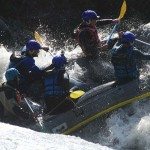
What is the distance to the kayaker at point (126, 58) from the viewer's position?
8555 mm

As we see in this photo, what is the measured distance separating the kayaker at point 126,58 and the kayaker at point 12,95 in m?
1.96

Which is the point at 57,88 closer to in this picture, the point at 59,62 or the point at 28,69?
the point at 59,62

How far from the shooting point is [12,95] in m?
8.34

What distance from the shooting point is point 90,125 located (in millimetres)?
8680

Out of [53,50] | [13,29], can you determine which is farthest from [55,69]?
[13,29]

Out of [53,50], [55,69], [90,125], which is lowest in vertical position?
[53,50]

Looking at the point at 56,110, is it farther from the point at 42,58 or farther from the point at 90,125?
the point at 42,58

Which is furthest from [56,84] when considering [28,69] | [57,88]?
[28,69]

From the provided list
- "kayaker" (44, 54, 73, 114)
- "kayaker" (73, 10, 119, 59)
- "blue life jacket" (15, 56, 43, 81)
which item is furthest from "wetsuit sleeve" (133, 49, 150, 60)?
"blue life jacket" (15, 56, 43, 81)

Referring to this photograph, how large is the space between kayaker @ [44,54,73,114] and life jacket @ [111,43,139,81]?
1.04 metres

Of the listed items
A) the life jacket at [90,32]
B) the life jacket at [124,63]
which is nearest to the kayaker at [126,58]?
the life jacket at [124,63]

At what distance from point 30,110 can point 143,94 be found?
2207 millimetres

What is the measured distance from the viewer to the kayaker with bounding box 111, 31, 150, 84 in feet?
28.1

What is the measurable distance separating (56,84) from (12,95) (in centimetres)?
85
